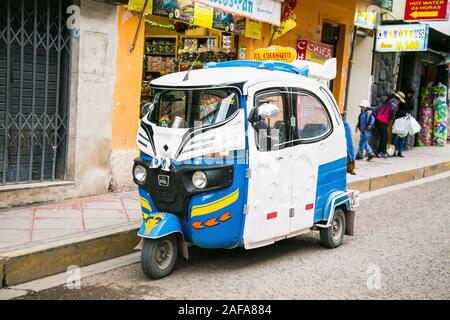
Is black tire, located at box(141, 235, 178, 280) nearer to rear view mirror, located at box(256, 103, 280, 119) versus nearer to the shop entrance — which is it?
rear view mirror, located at box(256, 103, 280, 119)

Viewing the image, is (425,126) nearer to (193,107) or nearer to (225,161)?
(193,107)

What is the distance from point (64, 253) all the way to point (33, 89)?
9.17 ft

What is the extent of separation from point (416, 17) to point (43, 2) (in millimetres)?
10734

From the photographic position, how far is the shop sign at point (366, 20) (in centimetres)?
1484

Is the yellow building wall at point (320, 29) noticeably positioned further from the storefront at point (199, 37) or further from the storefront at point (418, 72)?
the storefront at point (418, 72)

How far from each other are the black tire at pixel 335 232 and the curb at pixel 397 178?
146 inches

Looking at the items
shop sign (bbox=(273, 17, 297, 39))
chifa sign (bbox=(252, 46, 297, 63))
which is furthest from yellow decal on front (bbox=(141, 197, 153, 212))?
shop sign (bbox=(273, 17, 297, 39))

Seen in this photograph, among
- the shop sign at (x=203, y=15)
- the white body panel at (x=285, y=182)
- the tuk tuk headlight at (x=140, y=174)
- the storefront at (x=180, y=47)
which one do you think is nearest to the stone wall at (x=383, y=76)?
the storefront at (x=180, y=47)

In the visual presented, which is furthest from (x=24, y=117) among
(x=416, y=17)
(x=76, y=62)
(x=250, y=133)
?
(x=416, y=17)

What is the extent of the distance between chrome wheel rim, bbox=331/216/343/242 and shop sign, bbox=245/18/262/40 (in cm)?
494

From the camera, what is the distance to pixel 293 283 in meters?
5.30

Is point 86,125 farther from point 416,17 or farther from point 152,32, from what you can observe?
point 416,17

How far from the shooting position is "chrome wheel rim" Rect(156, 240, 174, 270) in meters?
5.35

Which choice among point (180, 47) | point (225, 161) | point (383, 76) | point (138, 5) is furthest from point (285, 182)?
point (383, 76)
